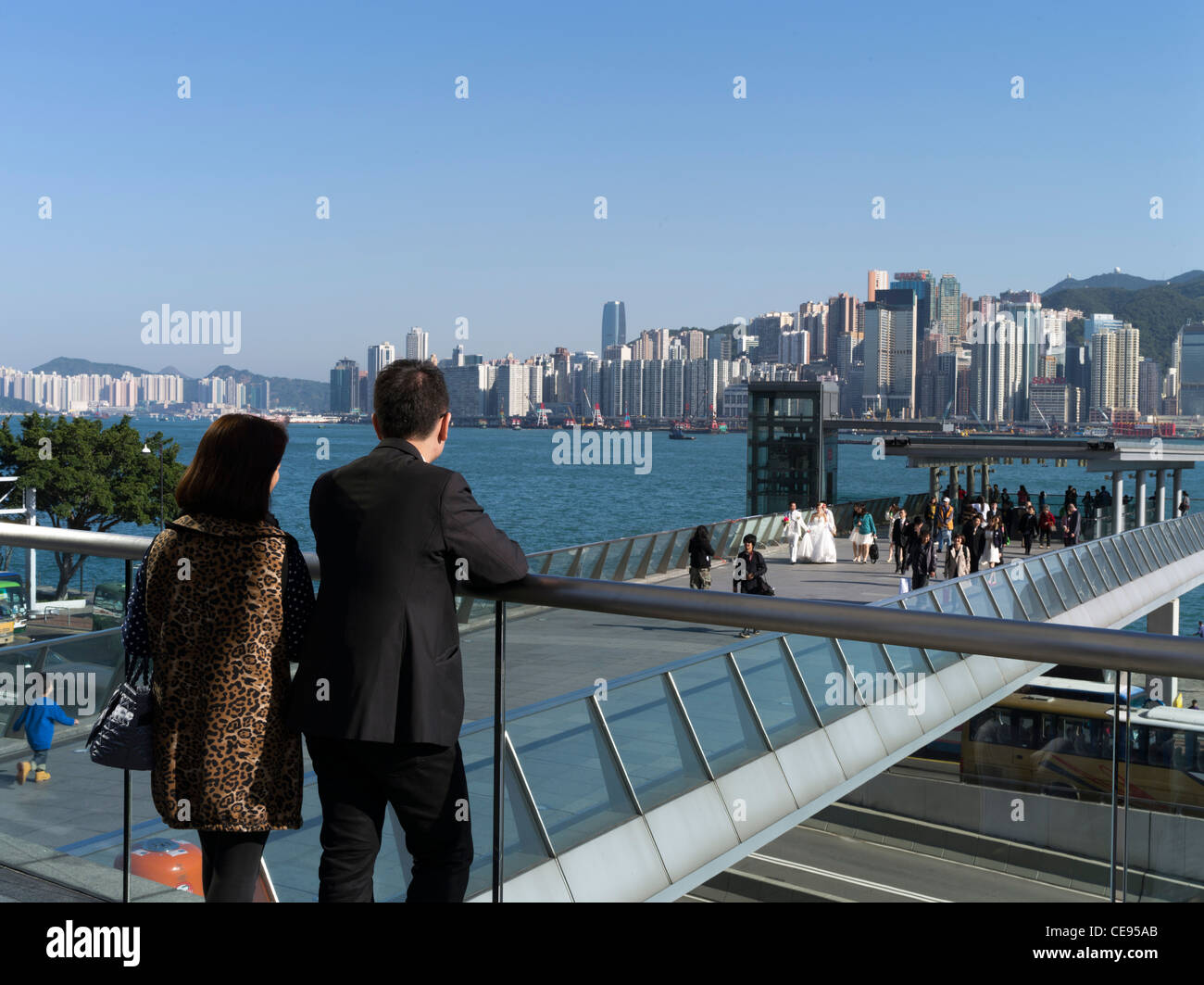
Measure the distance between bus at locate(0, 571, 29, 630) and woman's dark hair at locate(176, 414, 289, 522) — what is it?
192cm

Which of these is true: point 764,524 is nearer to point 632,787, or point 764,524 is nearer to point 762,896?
point 632,787

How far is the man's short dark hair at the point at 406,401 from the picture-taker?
2.91 metres

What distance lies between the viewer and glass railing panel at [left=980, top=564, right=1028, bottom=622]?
58.3 feet

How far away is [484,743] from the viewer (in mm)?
3439

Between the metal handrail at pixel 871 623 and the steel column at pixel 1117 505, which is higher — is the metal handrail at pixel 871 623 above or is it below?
above

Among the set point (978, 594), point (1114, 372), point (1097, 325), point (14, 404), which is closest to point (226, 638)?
point (978, 594)

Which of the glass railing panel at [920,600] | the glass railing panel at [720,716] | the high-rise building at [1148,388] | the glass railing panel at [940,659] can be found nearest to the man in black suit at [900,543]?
the glass railing panel at [920,600]

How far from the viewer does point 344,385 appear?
158m

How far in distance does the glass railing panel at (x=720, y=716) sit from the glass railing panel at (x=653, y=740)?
10cm

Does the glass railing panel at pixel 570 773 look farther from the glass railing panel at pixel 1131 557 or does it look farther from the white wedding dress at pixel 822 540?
the glass railing panel at pixel 1131 557

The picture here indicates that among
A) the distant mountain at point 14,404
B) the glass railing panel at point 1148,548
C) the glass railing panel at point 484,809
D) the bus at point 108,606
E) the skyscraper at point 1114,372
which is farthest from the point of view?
the distant mountain at point 14,404

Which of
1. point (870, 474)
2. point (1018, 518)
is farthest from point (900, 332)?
point (1018, 518)

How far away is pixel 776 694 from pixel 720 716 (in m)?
0.66

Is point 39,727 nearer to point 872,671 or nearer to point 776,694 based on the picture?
point 872,671
